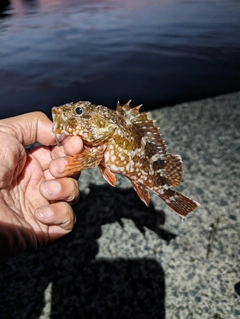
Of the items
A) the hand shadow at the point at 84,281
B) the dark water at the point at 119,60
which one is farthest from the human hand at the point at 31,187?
the dark water at the point at 119,60

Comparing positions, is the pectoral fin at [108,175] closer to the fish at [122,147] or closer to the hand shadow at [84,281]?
the fish at [122,147]

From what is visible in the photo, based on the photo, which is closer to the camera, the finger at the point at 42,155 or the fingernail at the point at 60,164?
the fingernail at the point at 60,164

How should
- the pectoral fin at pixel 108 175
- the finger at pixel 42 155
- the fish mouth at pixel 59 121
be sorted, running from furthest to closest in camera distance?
1. the finger at pixel 42 155
2. the pectoral fin at pixel 108 175
3. the fish mouth at pixel 59 121

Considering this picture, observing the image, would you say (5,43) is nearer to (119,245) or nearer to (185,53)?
(185,53)

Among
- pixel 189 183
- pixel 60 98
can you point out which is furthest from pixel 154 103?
pixel 189 183

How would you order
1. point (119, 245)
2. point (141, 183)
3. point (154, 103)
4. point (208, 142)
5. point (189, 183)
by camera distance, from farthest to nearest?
1. point (154, 103)
2. point (208, 142)
3. point (189, 183)
4. point (119, 245)
5. point (141, 183)

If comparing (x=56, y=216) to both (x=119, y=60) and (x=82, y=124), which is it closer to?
(x=82, y=124)

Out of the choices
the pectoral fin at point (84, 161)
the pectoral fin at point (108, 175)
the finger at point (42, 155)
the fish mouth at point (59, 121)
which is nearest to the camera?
the pectoral fin at point (84, 161)
